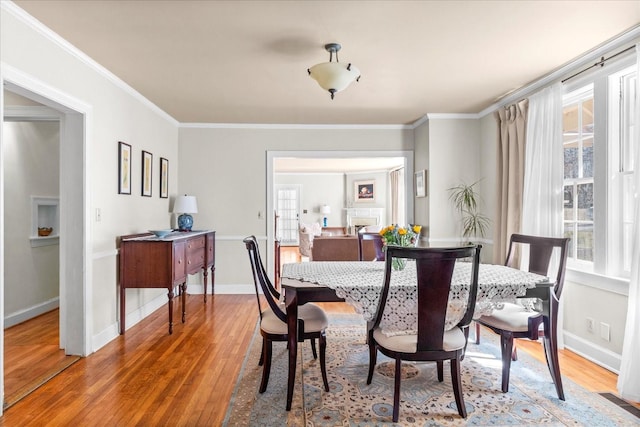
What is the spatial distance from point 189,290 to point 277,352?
8.90 feet

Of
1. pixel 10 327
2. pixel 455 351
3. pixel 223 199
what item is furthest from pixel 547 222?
pixel 10 327

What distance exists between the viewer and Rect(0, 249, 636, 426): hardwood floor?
2.20m

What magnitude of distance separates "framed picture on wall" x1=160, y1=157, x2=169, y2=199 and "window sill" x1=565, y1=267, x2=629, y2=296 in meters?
4.53

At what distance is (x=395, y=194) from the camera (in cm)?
1117

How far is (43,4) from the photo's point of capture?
7.59 feet

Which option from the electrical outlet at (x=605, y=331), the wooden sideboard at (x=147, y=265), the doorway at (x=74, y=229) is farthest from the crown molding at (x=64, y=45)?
the electrical outlet at (x=605, y=331)

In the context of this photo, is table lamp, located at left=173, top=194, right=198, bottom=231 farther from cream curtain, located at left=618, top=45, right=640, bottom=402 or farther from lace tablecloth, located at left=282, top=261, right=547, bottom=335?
cream curtain, located at left=618, top=45, right=640, bottom=402

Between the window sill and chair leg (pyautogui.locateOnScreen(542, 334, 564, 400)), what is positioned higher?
the window sill

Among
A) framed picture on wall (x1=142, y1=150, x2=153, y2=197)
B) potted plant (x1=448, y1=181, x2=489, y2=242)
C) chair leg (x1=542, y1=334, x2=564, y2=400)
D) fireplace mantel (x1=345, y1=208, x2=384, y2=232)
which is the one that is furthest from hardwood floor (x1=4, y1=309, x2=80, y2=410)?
fireplace mantel (x1=345, y1=208, x2=384, y2=232)

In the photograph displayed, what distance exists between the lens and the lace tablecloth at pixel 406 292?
2158 mm

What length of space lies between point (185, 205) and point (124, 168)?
125 cm

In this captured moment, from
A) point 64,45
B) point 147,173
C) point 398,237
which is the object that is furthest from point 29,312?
point 398,237

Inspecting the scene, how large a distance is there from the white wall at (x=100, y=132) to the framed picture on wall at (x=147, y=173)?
0.09 metres

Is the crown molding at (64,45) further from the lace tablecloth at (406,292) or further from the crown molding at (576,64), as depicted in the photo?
the crown molding at (576,64)
